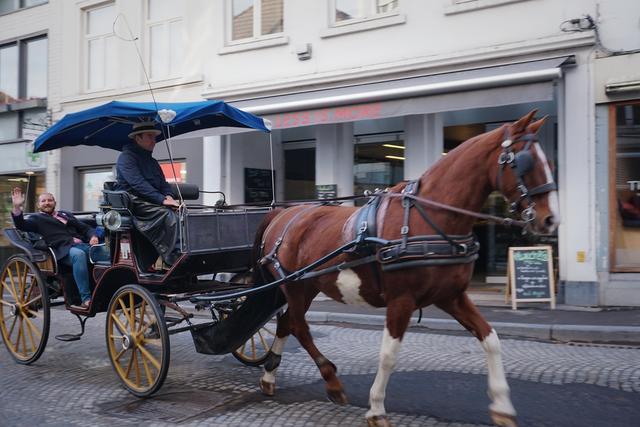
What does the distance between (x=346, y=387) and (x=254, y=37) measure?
9.22 meters

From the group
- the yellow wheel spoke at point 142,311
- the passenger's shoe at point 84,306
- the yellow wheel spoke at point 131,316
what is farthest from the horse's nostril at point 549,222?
the passenger's shoe at point 84,306

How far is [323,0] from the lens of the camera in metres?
11.6

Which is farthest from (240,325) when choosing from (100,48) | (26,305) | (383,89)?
(100,48)

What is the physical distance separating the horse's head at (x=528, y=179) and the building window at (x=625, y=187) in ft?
20.5

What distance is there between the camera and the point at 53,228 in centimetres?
647

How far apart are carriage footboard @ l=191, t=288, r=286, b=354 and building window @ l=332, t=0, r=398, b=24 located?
7606 mm

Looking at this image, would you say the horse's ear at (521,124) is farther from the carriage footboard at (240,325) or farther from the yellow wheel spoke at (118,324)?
the yellow wheel spoke at (118,324)

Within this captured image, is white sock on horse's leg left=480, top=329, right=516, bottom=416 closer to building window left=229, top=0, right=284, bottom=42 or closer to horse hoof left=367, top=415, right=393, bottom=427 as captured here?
horse hoof left=367, top=415, right=393, bottom=427

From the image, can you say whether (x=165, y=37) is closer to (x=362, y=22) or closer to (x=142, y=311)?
(x=362, y=22)

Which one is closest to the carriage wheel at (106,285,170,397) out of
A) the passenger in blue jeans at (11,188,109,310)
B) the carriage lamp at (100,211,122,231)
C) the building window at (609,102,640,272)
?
the carriage lamp at (100,211,122,231)

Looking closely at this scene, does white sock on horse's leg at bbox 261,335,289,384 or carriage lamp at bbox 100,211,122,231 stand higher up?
carriage lamp at bbox 100,211,122,231

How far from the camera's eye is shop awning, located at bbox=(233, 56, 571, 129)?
8.85 meters

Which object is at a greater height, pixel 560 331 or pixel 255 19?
pixel 255 19

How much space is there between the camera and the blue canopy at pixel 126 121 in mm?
Result: 5094
